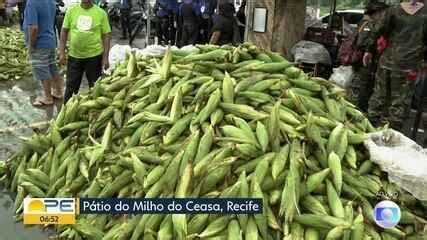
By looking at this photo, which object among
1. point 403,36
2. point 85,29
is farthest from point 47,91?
point 403,36

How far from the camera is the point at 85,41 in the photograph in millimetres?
7312

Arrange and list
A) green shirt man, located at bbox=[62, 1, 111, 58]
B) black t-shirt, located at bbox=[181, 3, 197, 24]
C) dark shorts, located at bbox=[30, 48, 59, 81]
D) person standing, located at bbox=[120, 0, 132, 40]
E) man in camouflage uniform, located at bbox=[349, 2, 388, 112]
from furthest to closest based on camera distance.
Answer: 1. person standing, located at bbox=[120, 0, 132, 40]
2. black t-shirt, located at bbox=[181, 3, 197, 24]
3. dark shorts, located at bbox=[30, 48, 59, 81]
4. green shirt man, located at bbox=[62, 1, 111, 58]
5. man in camouflage uniform, located at bbox=[349, 2, 388, 112]

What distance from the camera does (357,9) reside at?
1171 cm

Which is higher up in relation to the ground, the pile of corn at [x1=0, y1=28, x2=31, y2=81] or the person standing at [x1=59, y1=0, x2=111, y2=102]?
the person standing at [x1=59, y1=0, x2=111, y2=102]

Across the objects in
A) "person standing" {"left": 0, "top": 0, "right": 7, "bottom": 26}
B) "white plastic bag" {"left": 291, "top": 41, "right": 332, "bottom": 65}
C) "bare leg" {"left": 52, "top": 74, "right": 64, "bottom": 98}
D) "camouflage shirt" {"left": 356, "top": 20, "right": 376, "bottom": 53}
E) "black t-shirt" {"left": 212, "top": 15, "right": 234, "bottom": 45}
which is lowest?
"bare leg" {"left": 52, "top": 74, "right": 64, "bottom": 98}

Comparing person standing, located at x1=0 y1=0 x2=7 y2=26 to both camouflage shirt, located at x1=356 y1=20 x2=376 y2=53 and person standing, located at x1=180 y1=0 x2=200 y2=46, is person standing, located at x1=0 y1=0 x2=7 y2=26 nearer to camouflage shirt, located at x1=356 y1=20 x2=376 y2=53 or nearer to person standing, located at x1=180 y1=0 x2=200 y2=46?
person standing, located at x1=180 y1=0 x2=200 y2=46

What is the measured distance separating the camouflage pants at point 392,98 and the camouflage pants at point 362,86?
513mm

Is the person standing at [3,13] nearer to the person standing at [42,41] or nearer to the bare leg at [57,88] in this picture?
the bare leg at [57,88]

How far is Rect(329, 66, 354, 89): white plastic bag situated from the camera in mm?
7660

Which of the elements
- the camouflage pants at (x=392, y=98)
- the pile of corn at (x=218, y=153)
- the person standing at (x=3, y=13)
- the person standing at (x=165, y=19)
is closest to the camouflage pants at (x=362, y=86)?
the camouflage pants at (x=392, y=98)

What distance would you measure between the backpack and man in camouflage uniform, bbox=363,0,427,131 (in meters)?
0.54

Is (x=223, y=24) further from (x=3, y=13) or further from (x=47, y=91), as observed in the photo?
(x=3, y=13)

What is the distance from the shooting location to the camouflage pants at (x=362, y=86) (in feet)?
24.3

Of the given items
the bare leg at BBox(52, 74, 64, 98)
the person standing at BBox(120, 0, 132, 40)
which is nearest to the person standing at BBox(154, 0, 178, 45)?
the person standing at BBox(120, 0, 132, 40)
